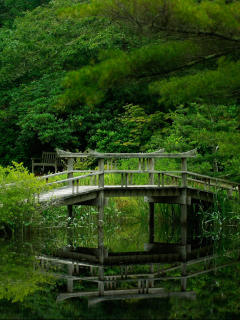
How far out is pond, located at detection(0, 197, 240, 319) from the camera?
22.1 feet

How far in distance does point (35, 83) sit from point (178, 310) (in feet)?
65.2

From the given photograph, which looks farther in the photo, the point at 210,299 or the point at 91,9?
the point at 91,9

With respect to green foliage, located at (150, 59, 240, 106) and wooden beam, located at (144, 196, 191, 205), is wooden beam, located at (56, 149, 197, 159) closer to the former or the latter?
wooden beam, located at (144, 196, 191, 205)

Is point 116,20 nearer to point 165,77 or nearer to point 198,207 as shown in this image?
point 165,77

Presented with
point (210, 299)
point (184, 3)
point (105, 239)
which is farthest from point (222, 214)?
point (210, 299)

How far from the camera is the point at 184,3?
10.6 meters

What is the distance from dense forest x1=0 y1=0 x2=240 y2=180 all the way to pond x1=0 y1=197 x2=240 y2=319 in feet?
6.39

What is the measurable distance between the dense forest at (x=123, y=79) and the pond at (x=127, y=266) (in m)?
1.95

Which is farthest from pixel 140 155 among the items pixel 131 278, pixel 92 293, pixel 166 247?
pixel 92 293

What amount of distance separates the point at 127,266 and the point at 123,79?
3869 mm

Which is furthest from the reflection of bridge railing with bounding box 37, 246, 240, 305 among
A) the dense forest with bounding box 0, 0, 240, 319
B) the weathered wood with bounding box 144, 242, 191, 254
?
the weathered wood with bounding box 144, 242, 191, 254

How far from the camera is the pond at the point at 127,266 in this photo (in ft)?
22.1

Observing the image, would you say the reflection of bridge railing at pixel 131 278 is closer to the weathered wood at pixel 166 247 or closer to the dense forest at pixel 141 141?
the dense forest at pixel 141 141

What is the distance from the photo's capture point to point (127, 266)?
973 centimetres
